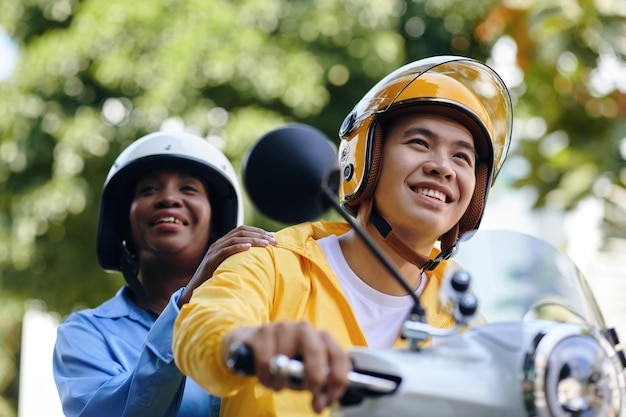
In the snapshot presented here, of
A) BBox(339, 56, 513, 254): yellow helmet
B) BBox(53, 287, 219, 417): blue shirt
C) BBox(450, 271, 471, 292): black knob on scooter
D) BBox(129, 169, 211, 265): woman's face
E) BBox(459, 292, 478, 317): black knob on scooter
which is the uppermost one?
BBox(339, 56, 513, 254): yellow helmet

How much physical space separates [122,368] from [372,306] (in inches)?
48.1

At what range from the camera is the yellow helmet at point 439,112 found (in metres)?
3.15

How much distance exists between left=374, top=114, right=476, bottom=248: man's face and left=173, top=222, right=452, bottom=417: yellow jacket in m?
0.23

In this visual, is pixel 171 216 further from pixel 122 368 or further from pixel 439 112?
pixel 439 112

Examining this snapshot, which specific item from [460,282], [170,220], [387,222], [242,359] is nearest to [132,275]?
[170,220]

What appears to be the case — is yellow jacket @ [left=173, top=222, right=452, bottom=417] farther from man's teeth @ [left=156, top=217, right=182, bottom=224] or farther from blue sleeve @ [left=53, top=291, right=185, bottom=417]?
man's teeth @ [left=156, top=217, right=182, bottom=224]

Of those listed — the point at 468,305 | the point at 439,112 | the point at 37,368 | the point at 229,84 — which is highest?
the point at 439,112

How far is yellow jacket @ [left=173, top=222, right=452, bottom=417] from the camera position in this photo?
2.15 m

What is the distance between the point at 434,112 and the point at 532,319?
1086 mm

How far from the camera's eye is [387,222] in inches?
123

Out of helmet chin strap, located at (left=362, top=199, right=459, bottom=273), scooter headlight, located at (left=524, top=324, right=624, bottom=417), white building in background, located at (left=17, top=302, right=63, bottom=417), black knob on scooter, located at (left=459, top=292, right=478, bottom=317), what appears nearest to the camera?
scooter headlight, located at (left=524, top=324, right=624, bottom=417)

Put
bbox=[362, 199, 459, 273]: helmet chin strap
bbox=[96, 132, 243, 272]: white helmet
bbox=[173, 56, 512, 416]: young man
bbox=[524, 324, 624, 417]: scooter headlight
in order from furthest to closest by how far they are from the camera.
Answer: bbox=[96, 132, 243, 272]: white helmet < bbox=[362, 199, 459, 273]: helmet chin strap < bbox=[173, 56, 512, 416]: young man < bbox=[524, 324, 624, 417]: scooter headlight

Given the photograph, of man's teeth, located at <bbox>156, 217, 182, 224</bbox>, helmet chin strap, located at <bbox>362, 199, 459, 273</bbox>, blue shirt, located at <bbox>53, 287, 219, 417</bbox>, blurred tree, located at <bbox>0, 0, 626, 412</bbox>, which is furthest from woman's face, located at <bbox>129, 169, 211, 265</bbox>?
blurred tree, located at <bbox>0, 0, 626, 412</bbox>

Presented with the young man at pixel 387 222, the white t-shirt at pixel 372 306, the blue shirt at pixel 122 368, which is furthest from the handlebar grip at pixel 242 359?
the blue shirt at pixel 122 368
